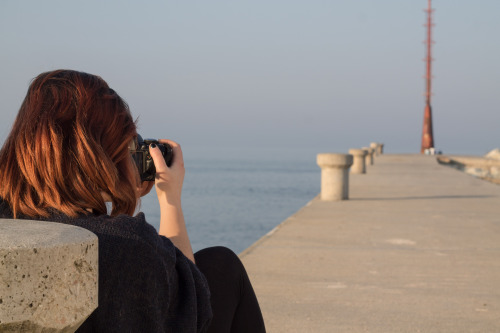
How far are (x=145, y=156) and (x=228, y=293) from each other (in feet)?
1.91

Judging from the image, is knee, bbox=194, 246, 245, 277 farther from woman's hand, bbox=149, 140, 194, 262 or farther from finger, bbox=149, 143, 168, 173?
finger, bbox=149, 143, 168, 173

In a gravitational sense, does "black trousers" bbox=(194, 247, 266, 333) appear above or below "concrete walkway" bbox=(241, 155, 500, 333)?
above

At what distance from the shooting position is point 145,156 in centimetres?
210

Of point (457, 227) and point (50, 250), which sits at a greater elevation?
point (50, 250)

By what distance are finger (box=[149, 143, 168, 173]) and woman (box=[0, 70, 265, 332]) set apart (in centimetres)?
13

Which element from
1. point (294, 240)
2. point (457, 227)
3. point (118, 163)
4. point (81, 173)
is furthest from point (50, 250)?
point (457, 227)

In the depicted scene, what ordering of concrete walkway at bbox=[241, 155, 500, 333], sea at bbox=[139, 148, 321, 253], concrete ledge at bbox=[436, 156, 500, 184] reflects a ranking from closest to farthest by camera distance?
concrete walkway at bbox=[241, 155, 500, 333]
sea at bbox=[139, 148, 321, 253]
concrete ledge at bbox=[436, 156, 500, 184]

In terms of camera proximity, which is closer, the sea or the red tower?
the sea

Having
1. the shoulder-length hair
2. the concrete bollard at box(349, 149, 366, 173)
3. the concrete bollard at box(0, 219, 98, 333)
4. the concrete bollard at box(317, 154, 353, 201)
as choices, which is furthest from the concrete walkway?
the concrete bollard at box(349, 149, 366, 173)

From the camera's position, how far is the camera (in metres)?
2.05

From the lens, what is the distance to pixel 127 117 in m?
1.92

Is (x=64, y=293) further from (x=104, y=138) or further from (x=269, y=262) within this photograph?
(x=269, y=262)

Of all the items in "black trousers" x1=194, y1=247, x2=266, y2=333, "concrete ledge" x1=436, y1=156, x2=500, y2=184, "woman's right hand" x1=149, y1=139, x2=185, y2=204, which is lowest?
"concrete ledge" x1=436, y1=156, x2=500, y2=184

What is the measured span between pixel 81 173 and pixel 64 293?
14.7 inches
